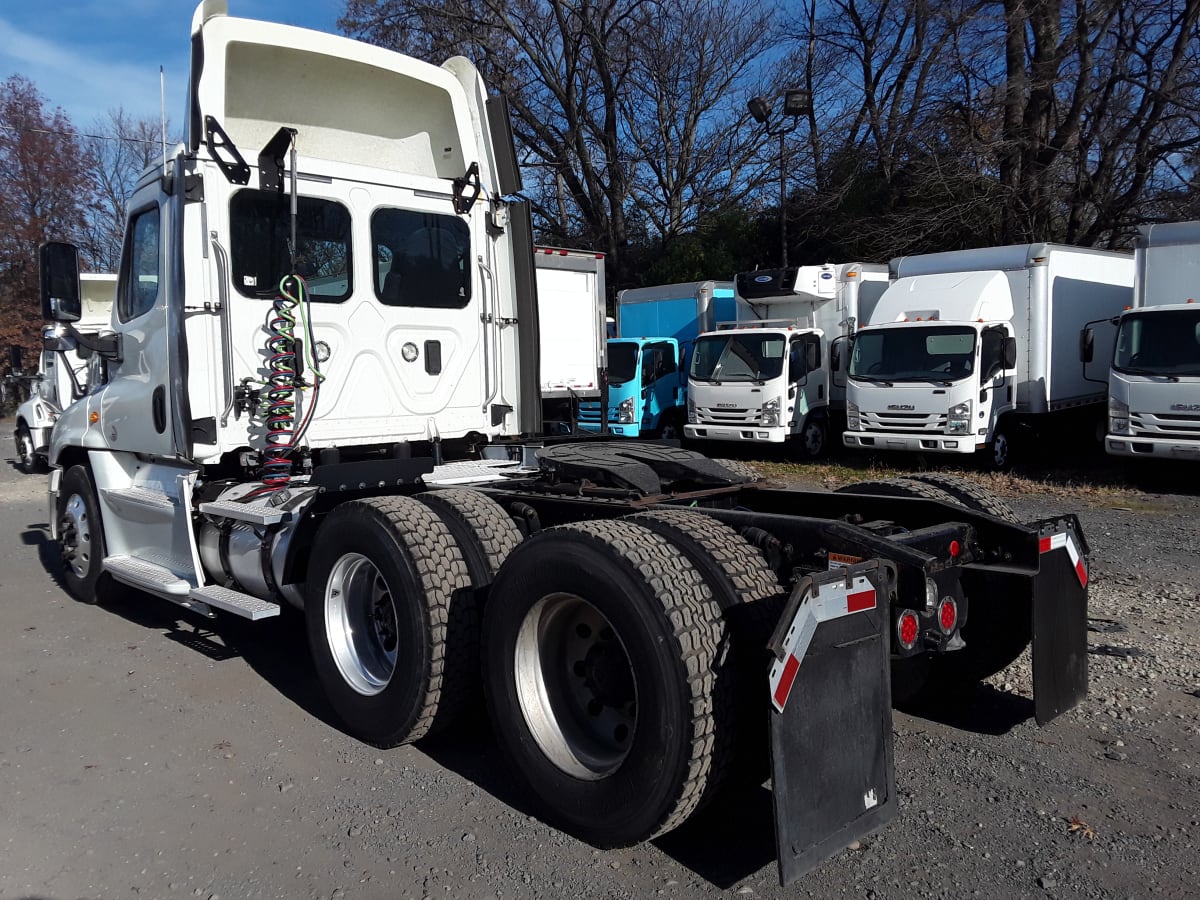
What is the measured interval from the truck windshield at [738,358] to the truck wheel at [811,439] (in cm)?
127

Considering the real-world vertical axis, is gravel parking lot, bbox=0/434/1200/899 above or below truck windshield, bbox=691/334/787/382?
below

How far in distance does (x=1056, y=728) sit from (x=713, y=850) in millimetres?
2038

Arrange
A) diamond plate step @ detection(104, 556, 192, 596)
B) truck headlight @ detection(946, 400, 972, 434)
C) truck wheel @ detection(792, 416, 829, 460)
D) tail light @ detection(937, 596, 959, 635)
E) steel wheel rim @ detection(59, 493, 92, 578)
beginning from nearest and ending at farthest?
tail light @ detection(937, 596, 959, 635)
diamond plate step @ detection(104, 556, 192, 596)
steel wheel rim @ detection(59, 493, 92, 578)
truck headlight @ detection(946, 400, 972, 434)
truck wheel @ detection(792, 416, 829, 460)

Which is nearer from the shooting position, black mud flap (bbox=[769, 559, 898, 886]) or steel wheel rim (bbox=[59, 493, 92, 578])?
black mud flap (bbox=[769, 559, 898, 886])

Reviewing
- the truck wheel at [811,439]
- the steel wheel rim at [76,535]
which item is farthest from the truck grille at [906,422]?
the steel wheel rim at [76,535]

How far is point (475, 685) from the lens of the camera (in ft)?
14.2

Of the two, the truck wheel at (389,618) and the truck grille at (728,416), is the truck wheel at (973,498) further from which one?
the truck grille at (728,416)

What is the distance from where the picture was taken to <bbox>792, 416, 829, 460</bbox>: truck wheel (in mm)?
17109

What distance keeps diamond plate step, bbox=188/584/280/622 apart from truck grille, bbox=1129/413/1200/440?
11.7 m

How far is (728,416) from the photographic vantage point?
17.1 metres

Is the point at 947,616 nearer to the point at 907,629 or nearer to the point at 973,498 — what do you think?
the point at 907,629

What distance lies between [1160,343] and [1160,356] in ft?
0.66

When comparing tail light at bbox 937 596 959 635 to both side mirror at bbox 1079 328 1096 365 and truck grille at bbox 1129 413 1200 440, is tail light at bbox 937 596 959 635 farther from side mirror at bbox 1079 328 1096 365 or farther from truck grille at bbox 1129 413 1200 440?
side mirror at bbox 1079 328 1096 365

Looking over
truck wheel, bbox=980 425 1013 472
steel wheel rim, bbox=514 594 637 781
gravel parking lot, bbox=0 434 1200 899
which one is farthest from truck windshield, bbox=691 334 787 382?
steel wheel rim, bbox=514 594 637 781
